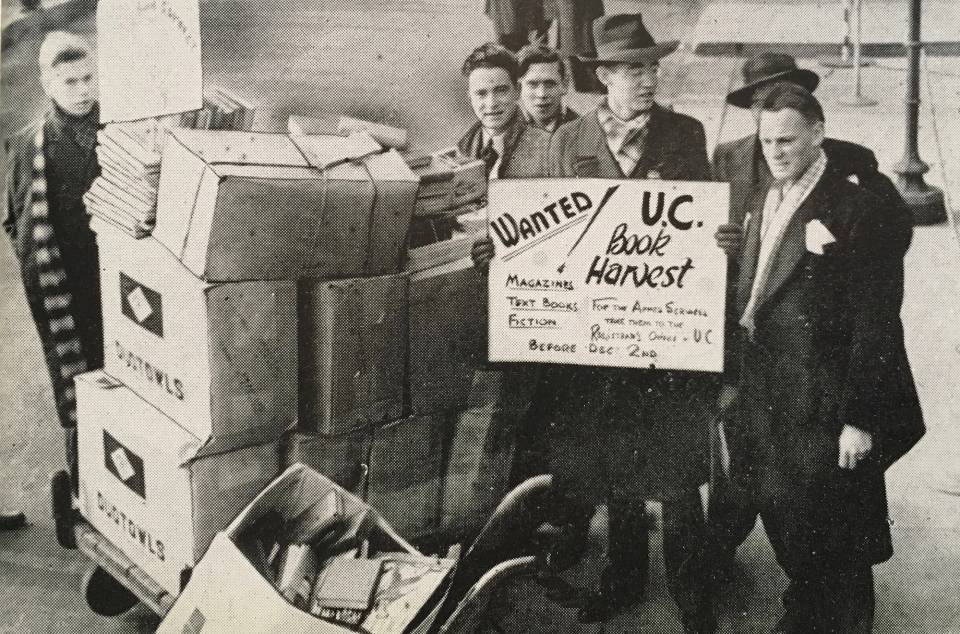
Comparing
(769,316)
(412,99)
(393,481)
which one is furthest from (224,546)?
(769,316)

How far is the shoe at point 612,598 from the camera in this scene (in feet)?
9.82

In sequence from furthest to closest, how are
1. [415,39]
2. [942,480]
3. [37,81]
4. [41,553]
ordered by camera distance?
[41,553], [37,81], [415,39], [942,480]

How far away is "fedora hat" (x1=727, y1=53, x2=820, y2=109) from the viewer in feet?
8.75

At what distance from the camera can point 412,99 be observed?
9.77 feet

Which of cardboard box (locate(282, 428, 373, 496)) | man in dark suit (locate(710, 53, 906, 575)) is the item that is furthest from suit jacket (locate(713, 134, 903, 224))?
cardboard box (locate(282, 428, 373, 496))

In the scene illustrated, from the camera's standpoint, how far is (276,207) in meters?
2.79

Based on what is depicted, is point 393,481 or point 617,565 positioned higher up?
point 393,481

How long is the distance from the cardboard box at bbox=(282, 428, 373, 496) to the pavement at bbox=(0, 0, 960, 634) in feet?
1.93

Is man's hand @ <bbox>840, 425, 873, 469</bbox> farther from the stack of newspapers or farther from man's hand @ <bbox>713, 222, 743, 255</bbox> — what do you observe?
the stack of newspapers

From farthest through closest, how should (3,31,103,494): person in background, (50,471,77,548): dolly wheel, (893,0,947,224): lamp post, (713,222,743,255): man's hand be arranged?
(50,471,77,548): dolly wheel
(3,31,103,494): person in background
(713,222,743,255): man's hand
(893,0,947,224): lamp post

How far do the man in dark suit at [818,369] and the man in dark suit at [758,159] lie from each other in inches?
0.8

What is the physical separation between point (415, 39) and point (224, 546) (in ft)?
4.99

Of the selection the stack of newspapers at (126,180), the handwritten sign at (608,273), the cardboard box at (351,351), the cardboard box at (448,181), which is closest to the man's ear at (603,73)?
the handwritten sign at (608,273)

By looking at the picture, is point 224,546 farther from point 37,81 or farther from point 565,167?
point 37,81
